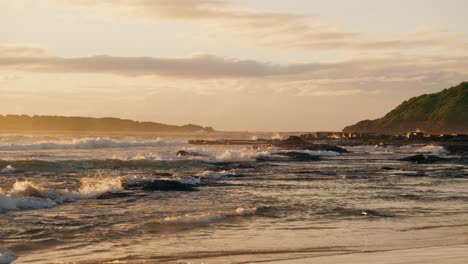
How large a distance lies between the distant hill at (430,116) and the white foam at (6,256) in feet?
431

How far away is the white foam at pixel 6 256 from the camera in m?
11.7

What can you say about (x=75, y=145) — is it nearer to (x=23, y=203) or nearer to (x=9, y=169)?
(x=9, y=169)

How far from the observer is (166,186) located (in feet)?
82.3

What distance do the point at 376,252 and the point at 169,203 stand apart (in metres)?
9.37

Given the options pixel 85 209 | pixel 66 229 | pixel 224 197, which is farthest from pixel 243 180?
pixel 66 229

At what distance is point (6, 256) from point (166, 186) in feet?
43.4

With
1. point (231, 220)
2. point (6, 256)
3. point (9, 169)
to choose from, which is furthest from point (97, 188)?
point (9, 169)

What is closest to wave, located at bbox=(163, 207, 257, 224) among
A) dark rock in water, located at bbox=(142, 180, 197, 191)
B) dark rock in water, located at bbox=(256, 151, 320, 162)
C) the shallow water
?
the shallow water

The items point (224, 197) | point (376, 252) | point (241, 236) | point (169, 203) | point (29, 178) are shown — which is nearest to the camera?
point (376, 252)

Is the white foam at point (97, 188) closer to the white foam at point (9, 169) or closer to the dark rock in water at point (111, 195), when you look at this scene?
the dark rock in water at point (111, 195)

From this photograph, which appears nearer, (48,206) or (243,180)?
(48,206)

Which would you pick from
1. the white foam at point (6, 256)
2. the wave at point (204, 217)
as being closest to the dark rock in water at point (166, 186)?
the wave at point (204, 217)

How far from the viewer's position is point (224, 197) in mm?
22531

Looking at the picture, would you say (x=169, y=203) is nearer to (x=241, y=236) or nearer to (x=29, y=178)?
(x=241, y=236)
